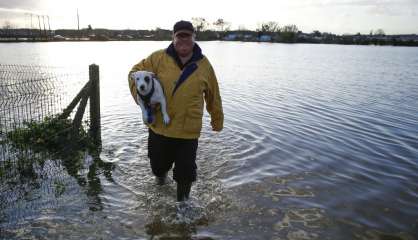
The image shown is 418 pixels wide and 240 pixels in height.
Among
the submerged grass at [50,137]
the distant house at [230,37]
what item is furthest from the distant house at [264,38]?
the submerged grass at [50,137]

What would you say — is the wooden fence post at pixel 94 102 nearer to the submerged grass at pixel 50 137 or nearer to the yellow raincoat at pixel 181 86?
the submerged grass at pixel 50 137

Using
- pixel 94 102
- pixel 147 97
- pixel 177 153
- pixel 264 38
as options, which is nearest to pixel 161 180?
pixel 177 153

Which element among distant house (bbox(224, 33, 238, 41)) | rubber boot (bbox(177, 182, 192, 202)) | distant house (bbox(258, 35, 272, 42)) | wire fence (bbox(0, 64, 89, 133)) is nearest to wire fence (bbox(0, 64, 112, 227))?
wire fence (bbox(0, 64, 89, 133))

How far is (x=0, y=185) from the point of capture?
6148 mm

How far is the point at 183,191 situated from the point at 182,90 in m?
1.58

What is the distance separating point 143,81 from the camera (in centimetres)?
505

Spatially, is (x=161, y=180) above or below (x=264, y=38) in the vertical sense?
below

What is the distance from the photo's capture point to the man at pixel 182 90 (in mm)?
5172

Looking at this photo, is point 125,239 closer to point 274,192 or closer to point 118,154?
A: point 274,192

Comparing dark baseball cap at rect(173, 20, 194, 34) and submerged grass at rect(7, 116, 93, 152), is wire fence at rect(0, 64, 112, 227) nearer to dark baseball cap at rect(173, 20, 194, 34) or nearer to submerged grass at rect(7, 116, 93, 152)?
submerged grass at rect(7, 116, 93, 152)

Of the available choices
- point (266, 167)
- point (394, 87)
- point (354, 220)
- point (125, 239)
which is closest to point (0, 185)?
point (125, 239)

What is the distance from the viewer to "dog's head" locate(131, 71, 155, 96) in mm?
5043

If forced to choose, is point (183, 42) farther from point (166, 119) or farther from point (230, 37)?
point (230, 37)

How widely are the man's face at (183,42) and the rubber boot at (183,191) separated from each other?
6.18 feet
